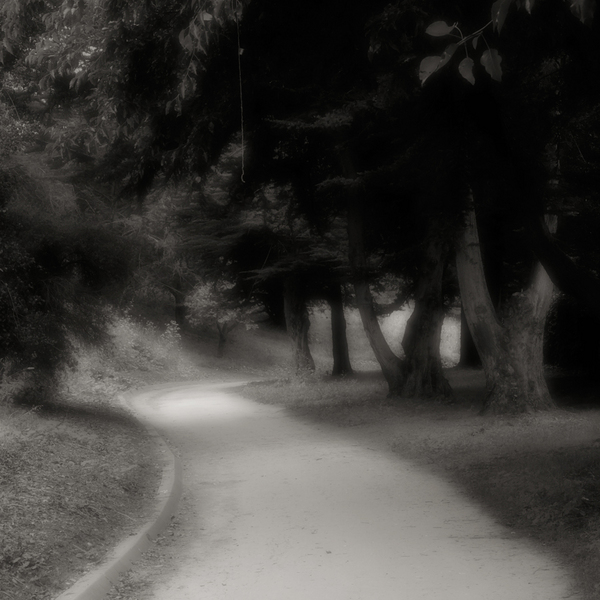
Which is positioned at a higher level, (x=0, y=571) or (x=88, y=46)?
(x=88, y=46)

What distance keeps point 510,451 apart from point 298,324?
1890cm

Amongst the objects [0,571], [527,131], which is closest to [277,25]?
[527,131]

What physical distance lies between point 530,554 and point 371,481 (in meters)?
3.70

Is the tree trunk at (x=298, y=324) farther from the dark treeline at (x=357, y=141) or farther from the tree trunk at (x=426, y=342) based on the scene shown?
the tree trunk at (x=426, y=342)

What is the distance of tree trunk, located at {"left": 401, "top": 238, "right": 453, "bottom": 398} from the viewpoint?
59.7ft

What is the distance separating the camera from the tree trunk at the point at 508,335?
14586 mm

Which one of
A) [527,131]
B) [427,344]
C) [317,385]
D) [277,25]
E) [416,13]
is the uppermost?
[277,25]

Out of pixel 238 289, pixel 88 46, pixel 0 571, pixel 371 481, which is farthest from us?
pixel 238 289

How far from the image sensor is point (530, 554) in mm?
6461

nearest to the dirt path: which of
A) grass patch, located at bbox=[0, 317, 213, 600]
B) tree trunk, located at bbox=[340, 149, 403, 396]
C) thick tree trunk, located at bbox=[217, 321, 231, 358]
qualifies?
grass patch, located at bbox=[0, 317, 213, 600]

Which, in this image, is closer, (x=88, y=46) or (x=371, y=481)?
(x=371, y=481)

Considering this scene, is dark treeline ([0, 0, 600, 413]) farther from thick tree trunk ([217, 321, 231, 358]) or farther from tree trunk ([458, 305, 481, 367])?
thick tree trunk ([217, 321, 231, 358])

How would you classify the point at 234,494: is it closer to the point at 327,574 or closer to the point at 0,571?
the point at 327,574

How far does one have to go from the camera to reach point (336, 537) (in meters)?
7.25
